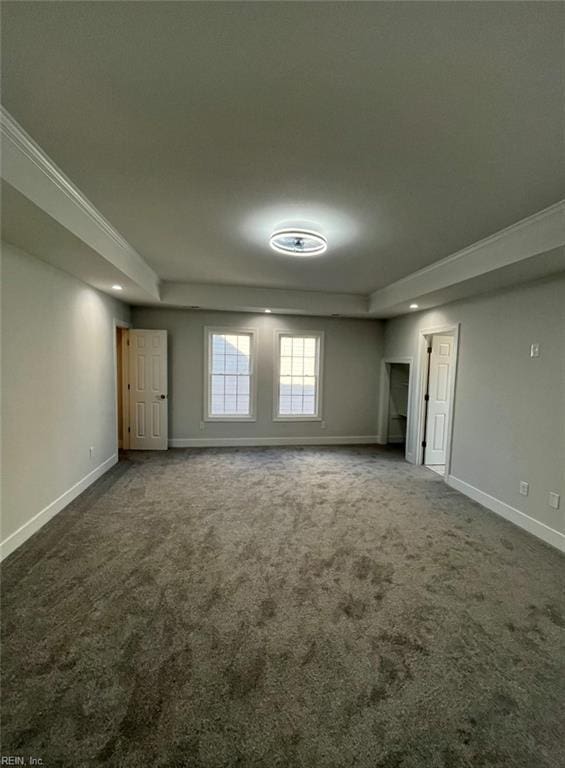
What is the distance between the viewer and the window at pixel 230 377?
6.28 metres

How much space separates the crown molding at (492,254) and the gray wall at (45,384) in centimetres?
398

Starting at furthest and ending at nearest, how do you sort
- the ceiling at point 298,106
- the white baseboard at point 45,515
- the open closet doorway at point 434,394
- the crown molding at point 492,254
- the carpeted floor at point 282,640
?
the open closet doorway at point 434,394 → the white baseboard at point 45,515 → the crown molding at point 492,254 → the carpeted floor at point 282,640 → the ceiling at point 298,106

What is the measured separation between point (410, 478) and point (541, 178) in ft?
12.3

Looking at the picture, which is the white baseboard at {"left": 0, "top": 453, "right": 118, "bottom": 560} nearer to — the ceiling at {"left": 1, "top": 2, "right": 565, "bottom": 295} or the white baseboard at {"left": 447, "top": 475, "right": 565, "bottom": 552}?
the ceiling at {"left": 1, "top": 2, "right": 565, "bottom": 295}

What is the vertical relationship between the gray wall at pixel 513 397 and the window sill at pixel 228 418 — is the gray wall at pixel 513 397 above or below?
above

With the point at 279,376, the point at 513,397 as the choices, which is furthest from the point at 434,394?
the point at 279,376

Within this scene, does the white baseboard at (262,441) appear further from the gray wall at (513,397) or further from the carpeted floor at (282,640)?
the carpeted floor at (282,640)

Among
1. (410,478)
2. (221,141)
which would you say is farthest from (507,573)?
(221,141)

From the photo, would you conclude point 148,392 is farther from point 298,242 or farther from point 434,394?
point 434,394

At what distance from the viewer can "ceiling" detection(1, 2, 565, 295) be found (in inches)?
47.4

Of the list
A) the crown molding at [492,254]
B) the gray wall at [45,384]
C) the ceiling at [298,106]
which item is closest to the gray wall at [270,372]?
the gray wall at [45,384]

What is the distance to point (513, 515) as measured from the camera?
3.52 metres

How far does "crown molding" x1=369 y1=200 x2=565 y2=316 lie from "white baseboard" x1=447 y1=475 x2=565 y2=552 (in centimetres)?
237

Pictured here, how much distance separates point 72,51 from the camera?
4.40 ft
